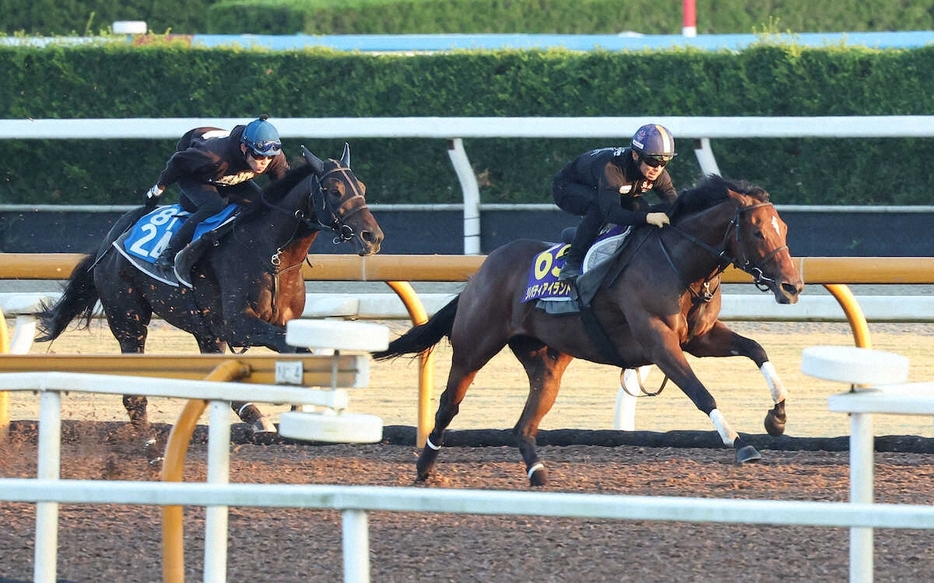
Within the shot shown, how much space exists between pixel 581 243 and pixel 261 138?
1400 millimetres

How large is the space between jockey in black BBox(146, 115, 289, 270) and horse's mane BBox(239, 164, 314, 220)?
105 millimetres

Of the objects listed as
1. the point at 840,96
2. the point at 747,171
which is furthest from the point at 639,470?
the point at 840,96

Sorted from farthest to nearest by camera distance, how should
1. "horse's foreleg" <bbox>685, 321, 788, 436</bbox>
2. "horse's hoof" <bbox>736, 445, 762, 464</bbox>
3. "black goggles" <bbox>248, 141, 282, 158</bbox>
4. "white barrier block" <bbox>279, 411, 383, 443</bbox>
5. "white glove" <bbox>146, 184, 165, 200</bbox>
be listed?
"white glove" <bbox>146, 184, 165, 200</bbox> < "black goggles" <bbox>248, 141, 282, 158</bbox> < "horse's foreleg" <bbox>685, 321, 788, 436</bbox> < "horse's hoof" <bbox>736, 445, 762, 464</bbox> < "white barrier block" <bbox>279, 411, 383, 443</bbox>

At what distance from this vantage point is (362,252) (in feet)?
18.9

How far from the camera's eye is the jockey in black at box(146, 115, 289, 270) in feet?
20.1

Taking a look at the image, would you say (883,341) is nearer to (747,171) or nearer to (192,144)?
(747,171)

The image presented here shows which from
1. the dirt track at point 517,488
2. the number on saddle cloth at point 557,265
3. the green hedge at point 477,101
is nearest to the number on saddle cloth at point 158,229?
the dirt track at point 517,488

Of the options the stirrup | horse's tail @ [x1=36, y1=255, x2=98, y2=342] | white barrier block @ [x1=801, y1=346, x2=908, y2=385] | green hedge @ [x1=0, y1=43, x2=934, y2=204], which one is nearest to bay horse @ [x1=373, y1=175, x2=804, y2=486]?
the stirrup

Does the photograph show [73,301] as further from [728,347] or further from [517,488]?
[728,347]

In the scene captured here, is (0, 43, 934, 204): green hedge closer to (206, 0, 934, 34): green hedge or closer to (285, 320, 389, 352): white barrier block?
(285, 320, 389, 352): white barrier block

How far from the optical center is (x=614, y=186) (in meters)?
5.56

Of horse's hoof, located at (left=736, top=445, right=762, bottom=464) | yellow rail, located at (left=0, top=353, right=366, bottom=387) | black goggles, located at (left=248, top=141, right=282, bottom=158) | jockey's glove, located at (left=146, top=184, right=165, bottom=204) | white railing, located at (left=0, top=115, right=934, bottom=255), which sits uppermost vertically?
white railing, located at (left=0, top=115, right=934, bottom=255)

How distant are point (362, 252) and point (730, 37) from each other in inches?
457

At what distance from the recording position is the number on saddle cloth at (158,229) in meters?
6.18
